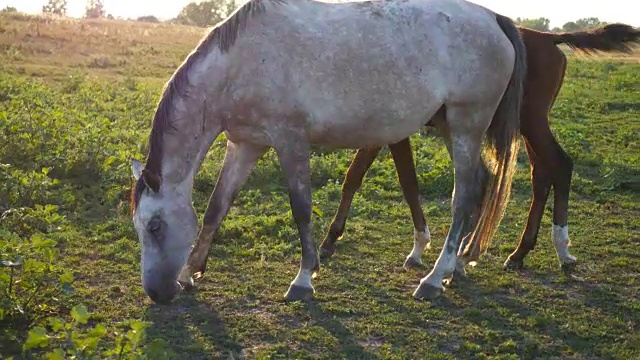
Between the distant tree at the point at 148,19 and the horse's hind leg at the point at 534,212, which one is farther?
the distant tree at the point at 148,19

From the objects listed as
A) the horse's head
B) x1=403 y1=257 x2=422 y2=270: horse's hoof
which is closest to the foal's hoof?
the horse's head

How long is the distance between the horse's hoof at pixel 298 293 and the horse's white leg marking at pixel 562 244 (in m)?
2.16

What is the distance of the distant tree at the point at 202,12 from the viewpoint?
140 ft

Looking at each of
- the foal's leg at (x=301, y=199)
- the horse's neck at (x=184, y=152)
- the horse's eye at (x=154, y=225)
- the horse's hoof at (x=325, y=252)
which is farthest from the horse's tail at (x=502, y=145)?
the horse's eye at (x=154, y=225)

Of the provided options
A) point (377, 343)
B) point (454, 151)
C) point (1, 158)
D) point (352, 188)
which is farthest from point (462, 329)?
point (1, 158)

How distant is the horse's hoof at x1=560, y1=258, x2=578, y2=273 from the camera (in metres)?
6.01

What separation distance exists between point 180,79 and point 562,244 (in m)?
3.28

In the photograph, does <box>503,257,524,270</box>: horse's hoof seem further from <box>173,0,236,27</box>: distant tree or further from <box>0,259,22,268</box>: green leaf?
<box>173,0,236,27</box>: distant tree

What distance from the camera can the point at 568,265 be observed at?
6.04m

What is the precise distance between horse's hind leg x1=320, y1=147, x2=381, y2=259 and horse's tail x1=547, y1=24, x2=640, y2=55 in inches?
70.6

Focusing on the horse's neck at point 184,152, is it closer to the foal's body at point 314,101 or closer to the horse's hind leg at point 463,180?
the foal's body at point 314,101

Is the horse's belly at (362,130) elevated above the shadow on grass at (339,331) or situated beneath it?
elevated above

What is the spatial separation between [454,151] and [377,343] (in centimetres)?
174

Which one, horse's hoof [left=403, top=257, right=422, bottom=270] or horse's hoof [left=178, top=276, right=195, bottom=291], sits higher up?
horse's hoof [left=403, top=257, right=422, bottom=270]
